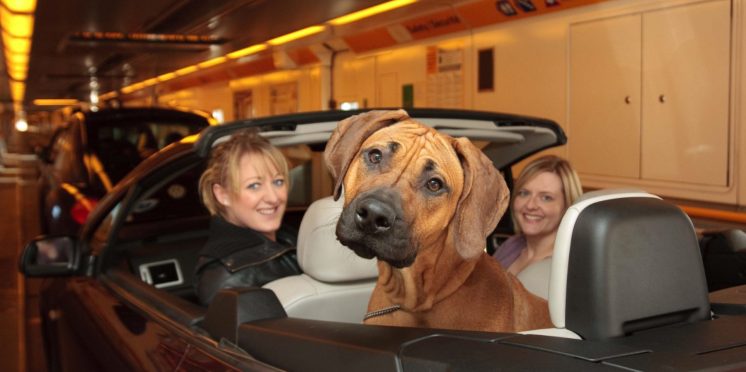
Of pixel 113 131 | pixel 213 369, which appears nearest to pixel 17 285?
pixel 113 131

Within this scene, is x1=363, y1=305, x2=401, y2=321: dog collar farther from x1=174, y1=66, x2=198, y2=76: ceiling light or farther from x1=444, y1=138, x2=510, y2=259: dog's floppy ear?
x1=174, y1=66, x2=198, y2=76: ceiling light

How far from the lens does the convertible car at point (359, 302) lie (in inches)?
46.4

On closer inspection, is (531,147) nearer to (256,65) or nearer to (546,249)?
(546,249)

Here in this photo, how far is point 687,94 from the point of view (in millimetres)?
6637

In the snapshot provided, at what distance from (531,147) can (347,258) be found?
3.34 ft

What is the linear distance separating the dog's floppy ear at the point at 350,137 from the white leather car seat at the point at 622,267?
0.46 meters

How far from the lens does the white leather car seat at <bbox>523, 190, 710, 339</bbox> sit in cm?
118

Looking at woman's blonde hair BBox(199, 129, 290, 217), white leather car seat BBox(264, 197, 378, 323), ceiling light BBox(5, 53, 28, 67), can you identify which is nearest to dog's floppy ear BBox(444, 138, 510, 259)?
white leather car seat BBox(264, 197, 378, 323)

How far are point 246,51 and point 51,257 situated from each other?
14.3m

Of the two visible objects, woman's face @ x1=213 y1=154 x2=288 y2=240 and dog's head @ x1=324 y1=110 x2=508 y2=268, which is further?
woman's face @ x1=213 y1=154 x2=288 y2=240

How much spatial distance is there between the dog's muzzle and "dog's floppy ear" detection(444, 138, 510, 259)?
4.3 inches

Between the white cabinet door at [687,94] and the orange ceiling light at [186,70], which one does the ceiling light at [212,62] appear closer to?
the orange ceiling light at [186,70]

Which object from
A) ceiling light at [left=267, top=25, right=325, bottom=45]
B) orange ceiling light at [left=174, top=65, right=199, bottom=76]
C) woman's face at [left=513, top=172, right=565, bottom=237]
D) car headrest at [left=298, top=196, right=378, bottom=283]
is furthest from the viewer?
orange ceiling light at [left=174, top=65, right=199, bottom=76]

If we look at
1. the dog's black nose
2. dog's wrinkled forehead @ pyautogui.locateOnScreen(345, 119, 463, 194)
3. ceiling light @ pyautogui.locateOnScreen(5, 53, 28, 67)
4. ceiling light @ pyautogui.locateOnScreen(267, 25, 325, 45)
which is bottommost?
the dog's black nose
